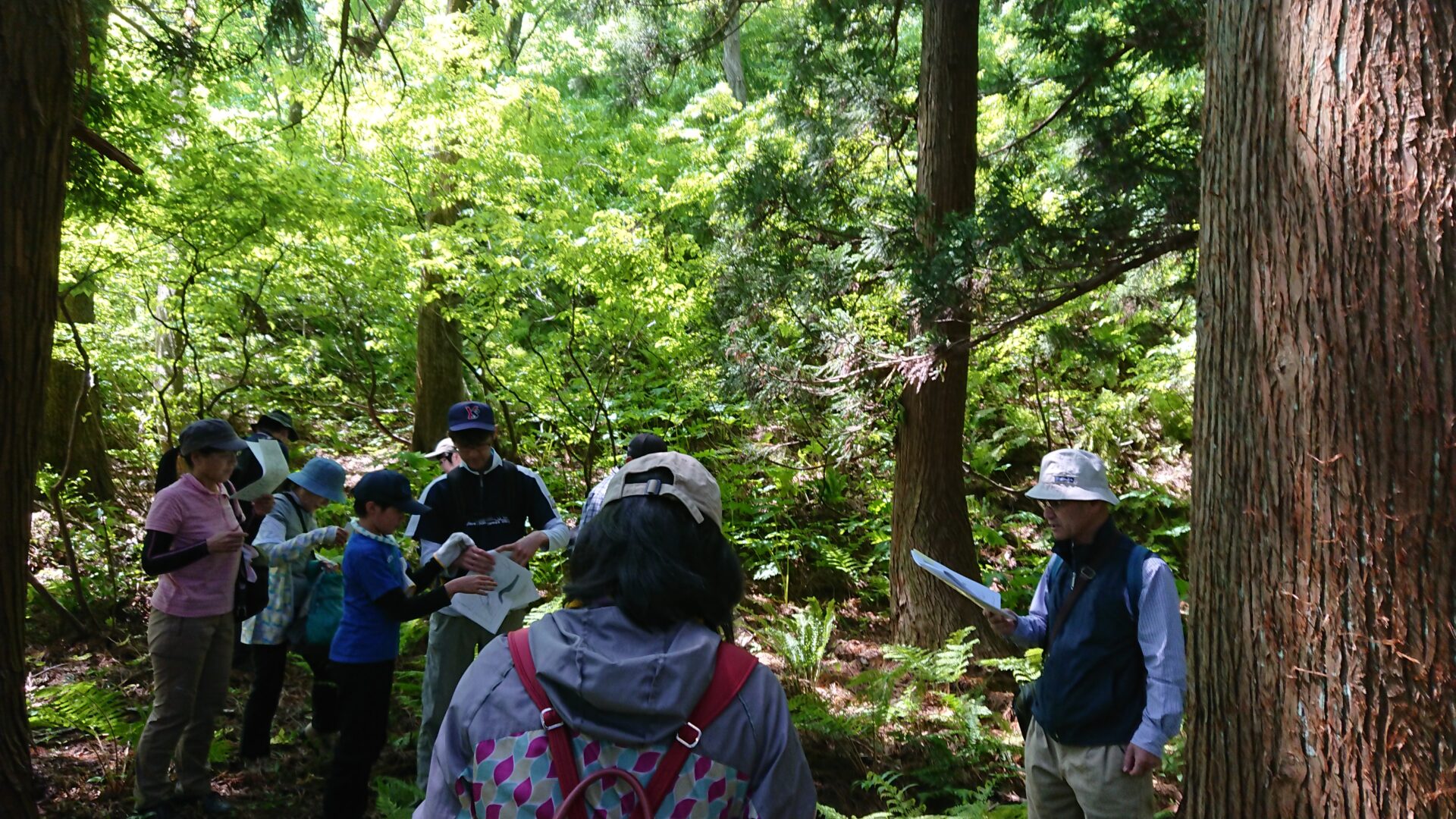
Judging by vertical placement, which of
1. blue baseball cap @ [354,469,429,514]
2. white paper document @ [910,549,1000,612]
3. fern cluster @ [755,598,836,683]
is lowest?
fern cluster @ [755,598,836,683]

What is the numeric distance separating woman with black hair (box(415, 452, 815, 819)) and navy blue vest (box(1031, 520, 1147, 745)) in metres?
1.87

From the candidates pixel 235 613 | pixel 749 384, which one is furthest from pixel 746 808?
pixel 749 384

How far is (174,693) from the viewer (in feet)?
13.9

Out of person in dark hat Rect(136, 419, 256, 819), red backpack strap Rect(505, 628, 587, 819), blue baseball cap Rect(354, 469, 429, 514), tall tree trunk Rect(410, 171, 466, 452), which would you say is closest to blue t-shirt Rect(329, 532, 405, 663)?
blue baseball cap Rect(354, 469, 429, 514)

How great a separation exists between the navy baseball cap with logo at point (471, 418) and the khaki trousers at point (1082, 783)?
2983 millimetres

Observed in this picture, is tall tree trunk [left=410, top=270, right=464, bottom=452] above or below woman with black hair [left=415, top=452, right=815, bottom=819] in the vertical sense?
above

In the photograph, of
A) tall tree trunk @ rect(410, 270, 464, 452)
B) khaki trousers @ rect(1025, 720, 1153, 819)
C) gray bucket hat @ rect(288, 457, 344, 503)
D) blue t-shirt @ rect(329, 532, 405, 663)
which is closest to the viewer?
khaki trousers @ rect(1025, 720, 1153, 819)

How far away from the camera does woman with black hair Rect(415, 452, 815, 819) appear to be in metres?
1.47

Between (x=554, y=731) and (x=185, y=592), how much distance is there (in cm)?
364

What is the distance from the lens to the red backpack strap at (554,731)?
1.46m

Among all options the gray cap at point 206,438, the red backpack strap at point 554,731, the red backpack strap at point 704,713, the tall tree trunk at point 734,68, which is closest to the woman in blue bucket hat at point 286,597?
the gray cap at point 206,438

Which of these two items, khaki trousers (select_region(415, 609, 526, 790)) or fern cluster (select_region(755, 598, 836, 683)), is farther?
fern cluster (select_region(755, 598, 836, 683))

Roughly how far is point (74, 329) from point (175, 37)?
2330mm

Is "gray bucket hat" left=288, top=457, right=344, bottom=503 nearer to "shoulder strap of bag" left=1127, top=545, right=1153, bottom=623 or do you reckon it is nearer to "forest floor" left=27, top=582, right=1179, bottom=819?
"forest floor" left=27, top=582, right=1179, bottom=819
